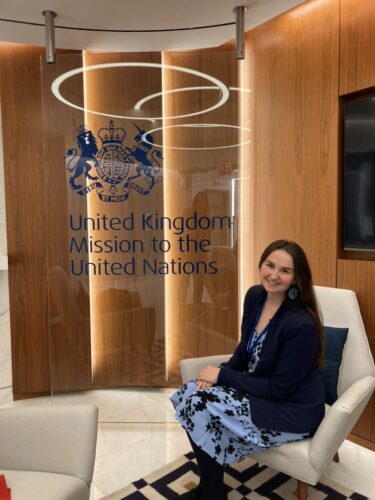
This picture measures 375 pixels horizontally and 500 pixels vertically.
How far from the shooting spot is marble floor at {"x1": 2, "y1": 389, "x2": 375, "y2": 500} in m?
2.24

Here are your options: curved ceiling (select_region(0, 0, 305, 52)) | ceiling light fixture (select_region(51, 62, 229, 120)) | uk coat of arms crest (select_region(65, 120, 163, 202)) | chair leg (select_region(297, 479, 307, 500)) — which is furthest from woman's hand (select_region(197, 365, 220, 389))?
curved ceiling (select_region(0, 0, 305, 52))

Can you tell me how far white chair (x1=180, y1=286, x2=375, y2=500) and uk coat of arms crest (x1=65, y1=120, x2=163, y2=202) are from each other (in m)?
1.23

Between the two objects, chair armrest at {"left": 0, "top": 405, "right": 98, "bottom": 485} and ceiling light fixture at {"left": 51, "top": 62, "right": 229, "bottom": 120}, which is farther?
ceiling light fixture at {"left": 51, "top": 62, "right": 229, "bottom": 120}

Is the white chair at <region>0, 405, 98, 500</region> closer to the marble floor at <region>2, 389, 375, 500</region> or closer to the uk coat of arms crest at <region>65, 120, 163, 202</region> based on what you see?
the marble floor at <region>2, 389, 375, 500</region>

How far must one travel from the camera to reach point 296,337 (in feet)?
5.91

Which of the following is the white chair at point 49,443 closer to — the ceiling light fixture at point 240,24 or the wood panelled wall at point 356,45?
the ceiling light fixture at point 240,24

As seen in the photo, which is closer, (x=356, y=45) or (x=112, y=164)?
(x=356, y=45)

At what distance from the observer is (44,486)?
149cm

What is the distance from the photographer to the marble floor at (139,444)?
7.34 ft

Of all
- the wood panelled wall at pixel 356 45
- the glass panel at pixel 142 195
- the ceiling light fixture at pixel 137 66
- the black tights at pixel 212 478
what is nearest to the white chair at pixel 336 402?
the black tights at pixel 212 478

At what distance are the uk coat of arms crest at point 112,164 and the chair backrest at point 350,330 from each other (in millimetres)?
1328

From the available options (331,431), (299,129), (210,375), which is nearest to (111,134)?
(299,129)

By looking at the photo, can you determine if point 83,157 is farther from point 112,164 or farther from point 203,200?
point 203,200

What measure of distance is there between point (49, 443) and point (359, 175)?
2130mm
